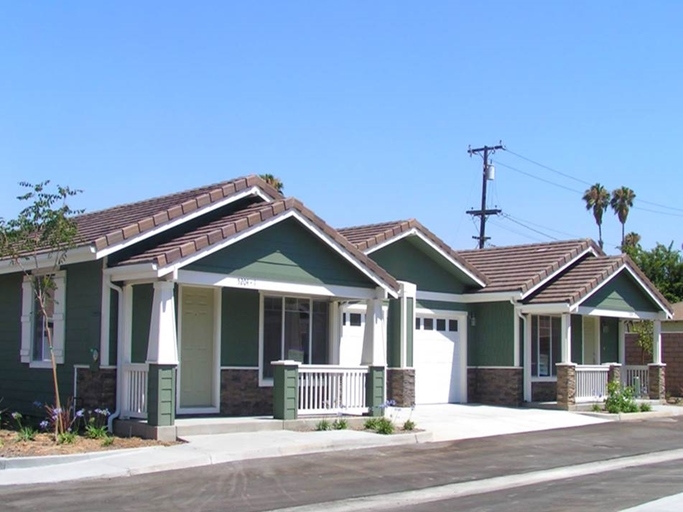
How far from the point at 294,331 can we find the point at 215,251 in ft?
13.1

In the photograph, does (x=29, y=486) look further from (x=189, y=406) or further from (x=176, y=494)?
(x=189, y=406)

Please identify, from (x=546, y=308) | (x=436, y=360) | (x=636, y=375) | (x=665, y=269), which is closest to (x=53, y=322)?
(x=436, y=360)

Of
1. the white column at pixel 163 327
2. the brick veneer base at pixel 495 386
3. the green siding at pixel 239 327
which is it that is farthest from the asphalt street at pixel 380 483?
the brick veneer base at pixel 495 386

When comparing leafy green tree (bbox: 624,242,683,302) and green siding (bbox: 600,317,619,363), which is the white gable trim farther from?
leafy green tree (bbox: 624,242,683,302)

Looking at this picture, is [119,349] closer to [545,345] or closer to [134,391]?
[134,391]

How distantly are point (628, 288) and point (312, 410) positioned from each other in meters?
12.1

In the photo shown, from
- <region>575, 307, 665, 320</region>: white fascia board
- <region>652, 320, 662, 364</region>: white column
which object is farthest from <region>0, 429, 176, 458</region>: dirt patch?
<region>652, 320, 662, 364</region>: white column

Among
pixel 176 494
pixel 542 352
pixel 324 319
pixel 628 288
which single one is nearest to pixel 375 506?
pixel 176 494

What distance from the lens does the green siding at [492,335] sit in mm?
24141

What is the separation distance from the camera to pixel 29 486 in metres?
11.8

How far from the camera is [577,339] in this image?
2631 cm

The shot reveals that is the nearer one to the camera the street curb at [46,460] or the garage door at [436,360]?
the street curb at [46,460]

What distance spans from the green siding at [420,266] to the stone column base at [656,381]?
6381 mm

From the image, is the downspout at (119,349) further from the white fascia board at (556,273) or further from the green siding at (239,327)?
the white fascia board at (556,273)
